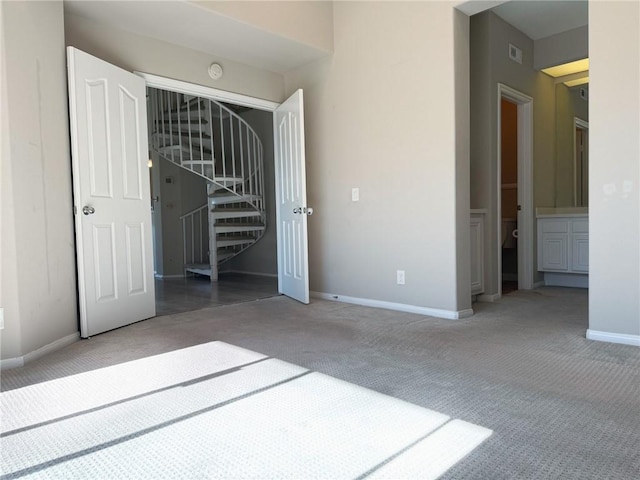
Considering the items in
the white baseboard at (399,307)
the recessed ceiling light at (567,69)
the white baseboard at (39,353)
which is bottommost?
the white baseboard at (399,307)

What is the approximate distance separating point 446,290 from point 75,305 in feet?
8.83

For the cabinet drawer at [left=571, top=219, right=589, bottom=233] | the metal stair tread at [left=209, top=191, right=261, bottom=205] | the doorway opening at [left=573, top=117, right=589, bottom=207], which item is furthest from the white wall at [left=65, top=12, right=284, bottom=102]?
the doorway opening at [left=573, top=117, right=589, bottom=207]

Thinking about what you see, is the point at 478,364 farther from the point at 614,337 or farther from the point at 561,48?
the point at 561,48

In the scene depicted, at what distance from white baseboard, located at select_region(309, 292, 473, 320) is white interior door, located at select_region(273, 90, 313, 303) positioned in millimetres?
323

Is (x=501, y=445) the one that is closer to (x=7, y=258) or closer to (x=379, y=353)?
(x=379, y=353)

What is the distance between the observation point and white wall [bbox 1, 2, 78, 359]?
2.47 m

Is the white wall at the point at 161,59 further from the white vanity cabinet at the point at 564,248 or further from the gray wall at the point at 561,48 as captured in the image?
the white vanity cabinet at the point at 564,248

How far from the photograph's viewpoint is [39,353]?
264 centimetres

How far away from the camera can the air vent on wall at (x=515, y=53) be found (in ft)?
15.2

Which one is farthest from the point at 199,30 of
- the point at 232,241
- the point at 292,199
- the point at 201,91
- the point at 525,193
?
the point at 525,193

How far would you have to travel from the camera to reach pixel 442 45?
3453mm

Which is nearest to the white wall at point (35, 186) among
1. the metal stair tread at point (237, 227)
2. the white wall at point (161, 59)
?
the white wall at point (161, 59)

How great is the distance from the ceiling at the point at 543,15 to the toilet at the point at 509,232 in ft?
7.02

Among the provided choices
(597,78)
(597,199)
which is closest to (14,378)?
(597,199)
